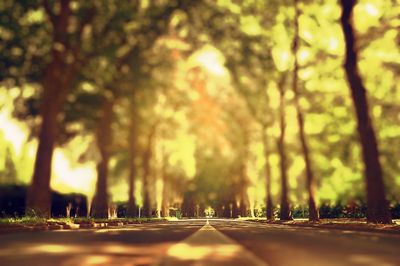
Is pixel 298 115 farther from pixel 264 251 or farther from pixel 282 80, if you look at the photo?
pixel 264 251

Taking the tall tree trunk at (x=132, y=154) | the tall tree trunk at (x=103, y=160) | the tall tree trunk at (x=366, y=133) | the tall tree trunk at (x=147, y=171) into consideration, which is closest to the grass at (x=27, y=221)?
the tall tree trunk at (x=103, y=160)

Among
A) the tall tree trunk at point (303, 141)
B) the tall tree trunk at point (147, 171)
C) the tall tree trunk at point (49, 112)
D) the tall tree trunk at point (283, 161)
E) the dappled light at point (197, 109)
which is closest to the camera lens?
the dappled light at point (197, 109)

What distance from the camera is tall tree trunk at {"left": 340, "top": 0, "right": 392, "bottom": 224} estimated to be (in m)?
22.4

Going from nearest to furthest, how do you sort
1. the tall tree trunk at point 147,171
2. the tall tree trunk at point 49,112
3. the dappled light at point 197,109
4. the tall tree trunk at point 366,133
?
the dappled light at point 197,109 → the tall tree trunk at point 366,133 → the tall tree trunk at point 49,112 → the tall tree trunk at point 147,171

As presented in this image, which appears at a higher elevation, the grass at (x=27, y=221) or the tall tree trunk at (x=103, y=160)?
the tall tree trunk at (x=103, y=160)

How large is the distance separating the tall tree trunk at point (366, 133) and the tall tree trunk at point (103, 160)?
16.9 metres

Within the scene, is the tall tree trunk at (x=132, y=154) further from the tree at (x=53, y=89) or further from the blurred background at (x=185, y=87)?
the tree at (x=53, y=89)

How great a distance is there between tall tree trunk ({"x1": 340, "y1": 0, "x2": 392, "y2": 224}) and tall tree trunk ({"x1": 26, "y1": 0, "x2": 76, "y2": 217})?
13.9 metres

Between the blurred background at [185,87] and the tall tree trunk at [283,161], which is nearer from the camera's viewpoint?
Result: the blurred background at [185,87]

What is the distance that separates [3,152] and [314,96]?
4660 centimetres

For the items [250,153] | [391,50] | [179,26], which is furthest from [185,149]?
[391,50]

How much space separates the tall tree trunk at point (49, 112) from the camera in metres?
23.8

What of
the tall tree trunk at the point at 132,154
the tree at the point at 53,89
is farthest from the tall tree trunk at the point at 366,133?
the tall tree trunk at the point at 132,154

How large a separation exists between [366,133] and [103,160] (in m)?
20.0
